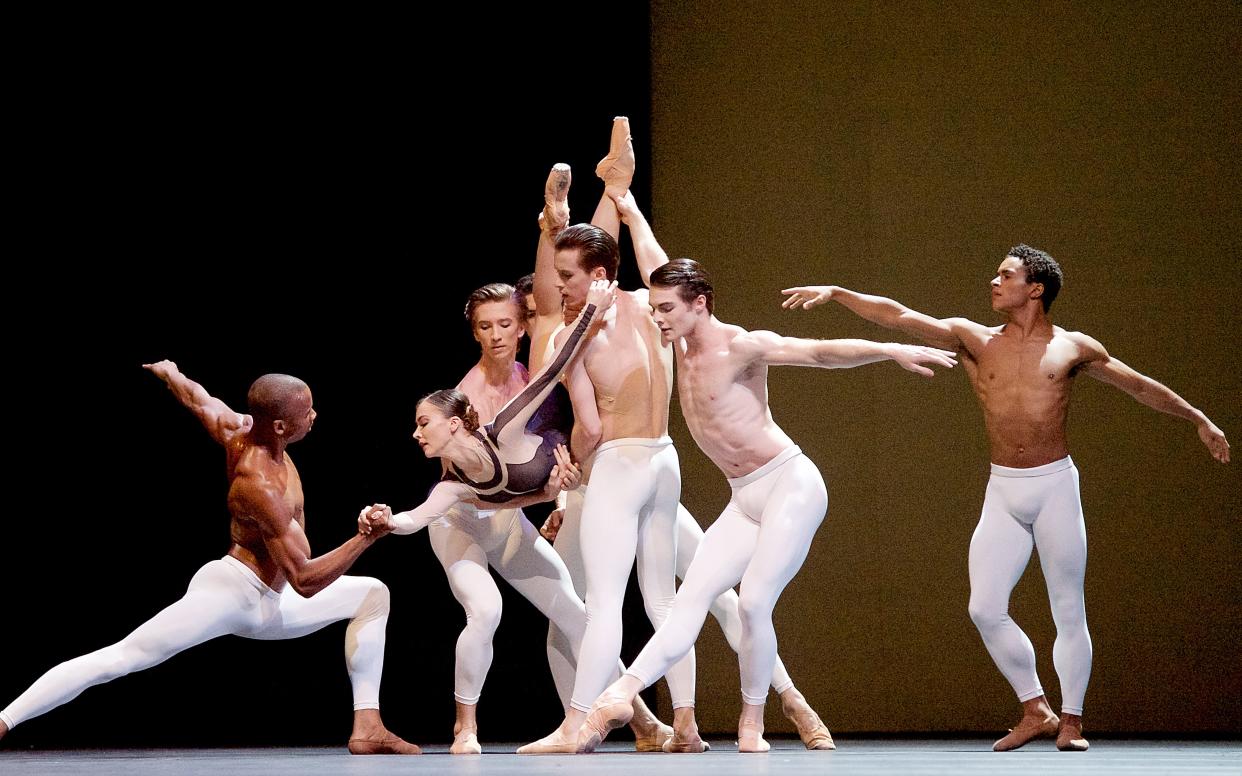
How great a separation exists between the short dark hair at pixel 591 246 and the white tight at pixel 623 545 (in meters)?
0.59

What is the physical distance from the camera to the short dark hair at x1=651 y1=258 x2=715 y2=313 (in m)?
4.61

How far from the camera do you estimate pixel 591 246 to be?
15.9 ft

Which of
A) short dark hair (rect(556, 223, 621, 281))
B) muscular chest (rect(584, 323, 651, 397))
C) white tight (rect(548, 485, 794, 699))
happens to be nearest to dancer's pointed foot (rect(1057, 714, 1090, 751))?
white tight (rect(548, 485, 794, 699))

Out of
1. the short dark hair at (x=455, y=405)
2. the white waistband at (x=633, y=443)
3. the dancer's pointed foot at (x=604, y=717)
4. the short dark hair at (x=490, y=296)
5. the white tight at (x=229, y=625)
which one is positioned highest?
the short dark hair at (x=490, y=296)

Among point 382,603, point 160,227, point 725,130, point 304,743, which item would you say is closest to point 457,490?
point 382,603

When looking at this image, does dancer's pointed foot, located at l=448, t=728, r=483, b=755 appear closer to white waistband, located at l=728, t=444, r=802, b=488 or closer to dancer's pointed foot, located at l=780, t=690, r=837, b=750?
dancer's pointed foot, located at l=780, t=690, r=837, b=750

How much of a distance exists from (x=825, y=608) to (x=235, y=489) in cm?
297

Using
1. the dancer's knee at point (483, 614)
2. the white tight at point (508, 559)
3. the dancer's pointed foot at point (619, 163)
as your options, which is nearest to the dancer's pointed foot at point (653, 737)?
the white tight at point (508, 559)

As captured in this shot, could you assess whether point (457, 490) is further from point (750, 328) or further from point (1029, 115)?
point (1029, 115)

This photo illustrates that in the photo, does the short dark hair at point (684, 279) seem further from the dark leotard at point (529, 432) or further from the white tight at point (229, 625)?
the white tight at point (229, 625)

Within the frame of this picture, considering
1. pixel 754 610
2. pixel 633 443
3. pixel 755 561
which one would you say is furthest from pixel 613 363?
pixel 754 610

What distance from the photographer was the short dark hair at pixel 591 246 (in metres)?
4.83

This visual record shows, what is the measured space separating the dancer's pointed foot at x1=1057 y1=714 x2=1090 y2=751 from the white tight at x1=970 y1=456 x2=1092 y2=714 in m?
0.06

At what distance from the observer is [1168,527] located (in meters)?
6.48
